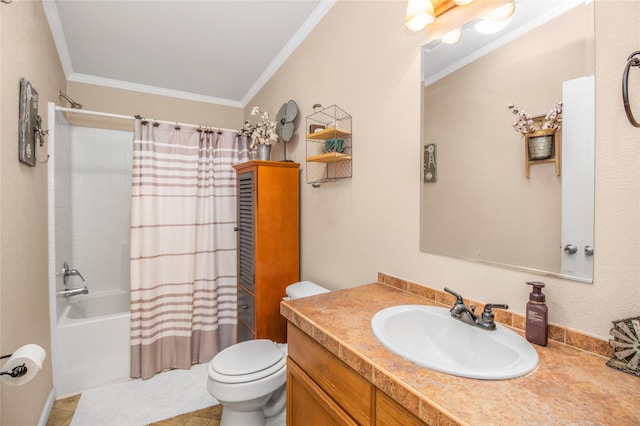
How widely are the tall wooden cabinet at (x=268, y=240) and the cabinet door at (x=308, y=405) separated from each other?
3.13 ft

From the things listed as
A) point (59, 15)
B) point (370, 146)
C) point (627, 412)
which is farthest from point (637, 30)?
point (59, 15)

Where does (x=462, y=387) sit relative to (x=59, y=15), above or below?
below

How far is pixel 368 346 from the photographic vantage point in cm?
81

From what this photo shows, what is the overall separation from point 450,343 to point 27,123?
2119mm

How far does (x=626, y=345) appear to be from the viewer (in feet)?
2.24

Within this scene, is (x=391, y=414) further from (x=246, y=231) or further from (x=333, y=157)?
(x=246, y=231)

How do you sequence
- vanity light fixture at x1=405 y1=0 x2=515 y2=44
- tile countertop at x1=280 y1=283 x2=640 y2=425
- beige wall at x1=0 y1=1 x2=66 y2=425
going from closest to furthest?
tile countertop at x1=280 y1=283 x2=640 y2=425 → vanity light fixture at x1=405 y1=0 x2=515 y2=44 → beige wall at x1=0 y1=1 x2=66 y2=425

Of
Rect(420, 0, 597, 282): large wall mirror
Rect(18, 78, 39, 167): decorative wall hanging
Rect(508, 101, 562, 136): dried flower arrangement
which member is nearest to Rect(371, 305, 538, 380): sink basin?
Rect(420, 0, 597, 282): large wall mirror

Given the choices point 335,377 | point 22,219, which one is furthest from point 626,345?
point 22,219

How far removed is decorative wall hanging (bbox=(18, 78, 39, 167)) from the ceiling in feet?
2.86

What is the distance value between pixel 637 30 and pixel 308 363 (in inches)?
51.8

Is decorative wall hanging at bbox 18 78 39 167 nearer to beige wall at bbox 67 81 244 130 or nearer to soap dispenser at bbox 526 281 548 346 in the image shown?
beige wall at bbox 67 81 244 130

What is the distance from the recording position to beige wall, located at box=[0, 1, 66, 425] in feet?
3.85

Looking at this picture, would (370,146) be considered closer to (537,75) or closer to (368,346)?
(537,75)
